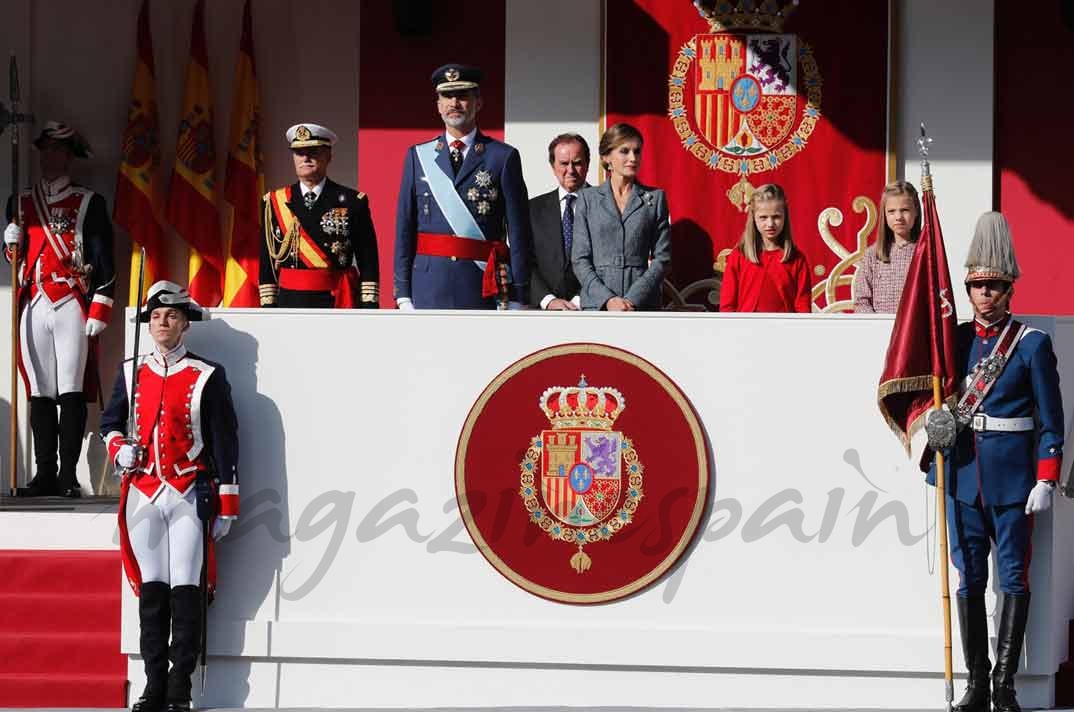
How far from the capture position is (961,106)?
10109 mm

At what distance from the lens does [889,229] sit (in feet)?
27.6

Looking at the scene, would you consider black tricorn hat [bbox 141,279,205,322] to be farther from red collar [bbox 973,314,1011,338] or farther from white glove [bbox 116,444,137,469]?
red collar [bbox 973,314,1011,338]

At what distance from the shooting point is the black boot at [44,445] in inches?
393

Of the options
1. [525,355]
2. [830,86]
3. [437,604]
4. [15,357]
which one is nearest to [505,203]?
[525,355]

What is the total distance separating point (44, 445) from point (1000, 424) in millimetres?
5120

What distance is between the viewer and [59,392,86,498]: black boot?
992 cm

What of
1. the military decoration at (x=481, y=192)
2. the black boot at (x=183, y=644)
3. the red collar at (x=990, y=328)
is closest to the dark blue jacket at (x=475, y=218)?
the military decoration at (x=481, y=192)

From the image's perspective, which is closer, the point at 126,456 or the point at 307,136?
the point at 126,456

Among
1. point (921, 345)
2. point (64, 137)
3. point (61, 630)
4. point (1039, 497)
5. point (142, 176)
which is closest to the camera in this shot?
point (1039, 497)

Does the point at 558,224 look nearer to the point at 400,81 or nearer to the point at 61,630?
the point at 400,81

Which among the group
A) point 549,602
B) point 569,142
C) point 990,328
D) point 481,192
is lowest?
point 549,602

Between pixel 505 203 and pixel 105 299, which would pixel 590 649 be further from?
pixel 105 299

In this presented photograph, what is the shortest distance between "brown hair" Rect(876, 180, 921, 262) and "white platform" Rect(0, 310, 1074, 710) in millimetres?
768

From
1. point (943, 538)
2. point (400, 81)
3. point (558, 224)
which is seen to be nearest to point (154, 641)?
point (558, 224)
